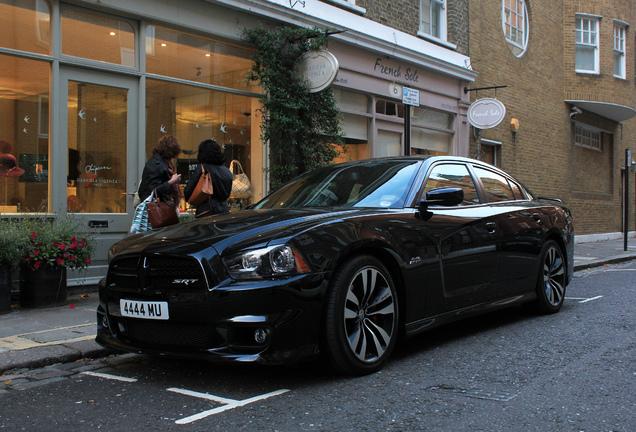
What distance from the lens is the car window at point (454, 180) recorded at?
16.6 ft

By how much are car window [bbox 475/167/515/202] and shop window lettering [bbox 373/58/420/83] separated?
6.86 meters

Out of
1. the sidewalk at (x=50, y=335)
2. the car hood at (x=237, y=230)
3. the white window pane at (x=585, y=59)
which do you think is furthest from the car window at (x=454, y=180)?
the white window pane at (x=585, y=59)

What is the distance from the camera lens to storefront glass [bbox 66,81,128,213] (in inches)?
309

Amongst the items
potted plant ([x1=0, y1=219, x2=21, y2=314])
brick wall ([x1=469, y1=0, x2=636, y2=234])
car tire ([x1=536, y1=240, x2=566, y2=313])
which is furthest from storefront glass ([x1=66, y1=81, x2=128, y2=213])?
brick wall ([x1=469, y1=0, x2=636, y2=234])

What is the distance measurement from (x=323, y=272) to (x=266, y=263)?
360 millimetres

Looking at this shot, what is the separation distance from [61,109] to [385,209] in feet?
16.5

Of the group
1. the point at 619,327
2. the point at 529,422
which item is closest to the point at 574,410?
the point at 529,422

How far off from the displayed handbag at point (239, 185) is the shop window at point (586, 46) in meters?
13.9

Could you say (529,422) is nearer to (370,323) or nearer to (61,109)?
(370,323)

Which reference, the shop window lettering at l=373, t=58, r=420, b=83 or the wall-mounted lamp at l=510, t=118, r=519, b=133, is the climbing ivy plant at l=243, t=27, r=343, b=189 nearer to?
the shop window lettering at l=373, t=58, r=420, b=83

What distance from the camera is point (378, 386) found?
12.4 feet

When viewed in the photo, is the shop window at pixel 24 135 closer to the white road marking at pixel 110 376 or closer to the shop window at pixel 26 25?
the shop window at pixel 26 25

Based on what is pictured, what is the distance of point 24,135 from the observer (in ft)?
24.5

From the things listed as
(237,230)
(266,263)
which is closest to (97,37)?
(237,230)
